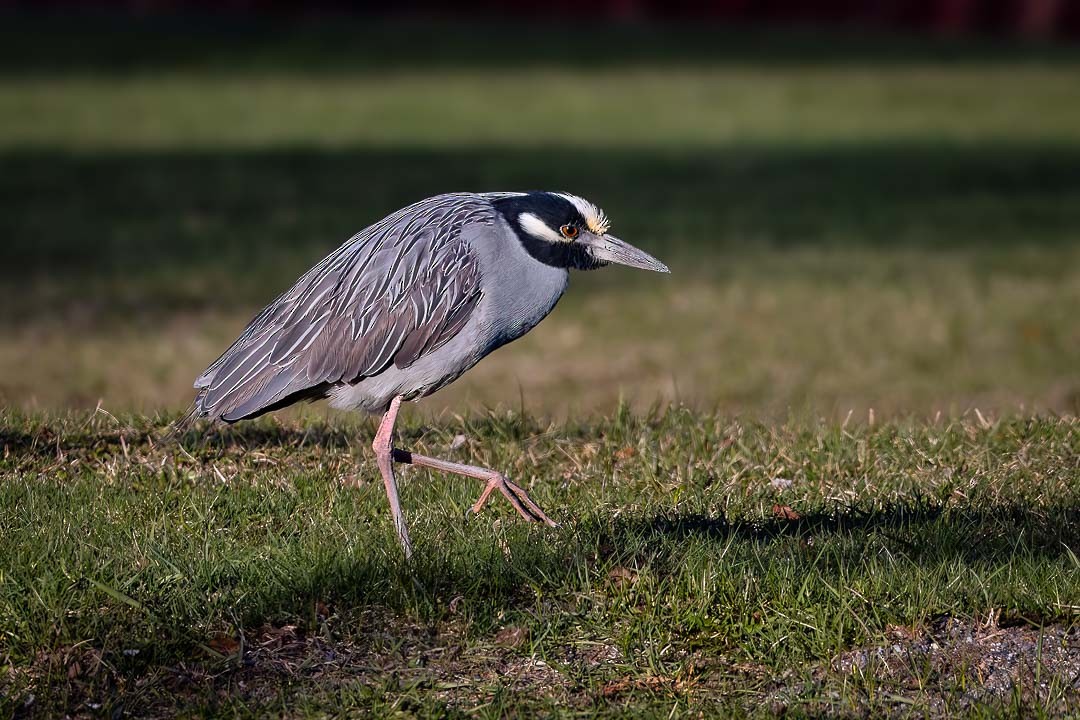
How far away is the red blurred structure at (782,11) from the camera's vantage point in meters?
41.5

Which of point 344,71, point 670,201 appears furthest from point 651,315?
point 344,71

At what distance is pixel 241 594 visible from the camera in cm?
484

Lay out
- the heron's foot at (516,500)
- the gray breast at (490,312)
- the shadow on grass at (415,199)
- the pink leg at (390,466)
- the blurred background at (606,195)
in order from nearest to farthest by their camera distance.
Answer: the pink leg at (390,466)
the heron's foot at (516,500)
the gray breast at (490,312)
the blurred background at (606,195)
the shadow on grass at (415,199)

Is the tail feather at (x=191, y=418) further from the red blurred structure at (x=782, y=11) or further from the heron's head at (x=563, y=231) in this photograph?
the red blurred structure at (x=782, y=11)

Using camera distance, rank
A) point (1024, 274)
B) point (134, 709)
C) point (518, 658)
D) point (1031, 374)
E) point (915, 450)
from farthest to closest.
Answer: point (1024, 274) < point (1031, 374) < point (915, 450) < point (518, 658) < point (134, 709)

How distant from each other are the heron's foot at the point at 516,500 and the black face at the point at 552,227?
0.93 meters

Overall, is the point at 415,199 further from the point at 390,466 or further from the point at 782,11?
the point at 782,11

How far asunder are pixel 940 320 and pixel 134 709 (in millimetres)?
9044

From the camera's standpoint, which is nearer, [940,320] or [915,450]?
[915,450]

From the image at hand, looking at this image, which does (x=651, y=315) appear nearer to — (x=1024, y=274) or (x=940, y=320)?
(x=940, y=320)

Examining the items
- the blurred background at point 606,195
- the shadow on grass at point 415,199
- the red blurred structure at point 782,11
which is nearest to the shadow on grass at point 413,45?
the blurred background at point 606,195

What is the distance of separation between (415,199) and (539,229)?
1072 centimetres

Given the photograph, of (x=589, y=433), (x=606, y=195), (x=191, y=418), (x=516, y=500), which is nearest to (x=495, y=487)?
(x=516, y=500)

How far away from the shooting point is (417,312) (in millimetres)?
5770
